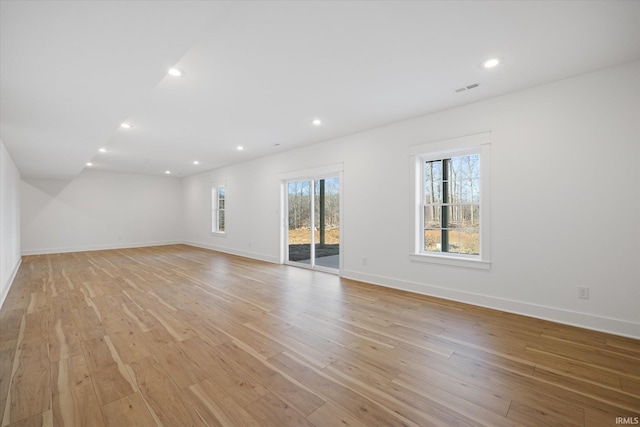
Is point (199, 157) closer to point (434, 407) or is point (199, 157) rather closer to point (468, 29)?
point (468, 29)

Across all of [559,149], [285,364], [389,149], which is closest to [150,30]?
[285,364]

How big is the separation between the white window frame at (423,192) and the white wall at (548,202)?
0.08 m

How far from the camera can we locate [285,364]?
2146mm

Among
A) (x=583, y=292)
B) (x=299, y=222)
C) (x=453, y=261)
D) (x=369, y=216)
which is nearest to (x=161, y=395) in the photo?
(x=453, y=261)

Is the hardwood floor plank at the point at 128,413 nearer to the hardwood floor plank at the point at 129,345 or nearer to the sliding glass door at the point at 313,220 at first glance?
the hardwood floor plank at the point at 129,345


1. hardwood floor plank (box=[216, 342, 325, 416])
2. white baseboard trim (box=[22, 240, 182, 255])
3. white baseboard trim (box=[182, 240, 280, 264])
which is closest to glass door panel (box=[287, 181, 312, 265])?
white baseboard trim (box=[182, 240, 280, 264])

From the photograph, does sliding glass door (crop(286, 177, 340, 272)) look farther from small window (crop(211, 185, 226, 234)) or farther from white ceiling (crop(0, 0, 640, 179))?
small window (crop(211, 185, 226, 234))

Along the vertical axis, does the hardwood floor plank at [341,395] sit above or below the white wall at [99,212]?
below

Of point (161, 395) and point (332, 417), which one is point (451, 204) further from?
point (161, 395)

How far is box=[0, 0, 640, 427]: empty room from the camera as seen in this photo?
170 cm

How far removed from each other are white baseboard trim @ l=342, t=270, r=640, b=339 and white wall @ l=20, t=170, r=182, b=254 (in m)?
9.00

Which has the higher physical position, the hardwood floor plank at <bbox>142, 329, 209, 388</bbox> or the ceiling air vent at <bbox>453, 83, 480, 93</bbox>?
the ceiling air vent at <bbox>453, 83, 480, 93</bbox>

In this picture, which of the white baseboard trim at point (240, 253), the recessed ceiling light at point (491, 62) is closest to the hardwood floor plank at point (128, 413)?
the recessed ceiling light at point (491, 62)

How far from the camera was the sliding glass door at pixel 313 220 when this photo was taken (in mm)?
5617
